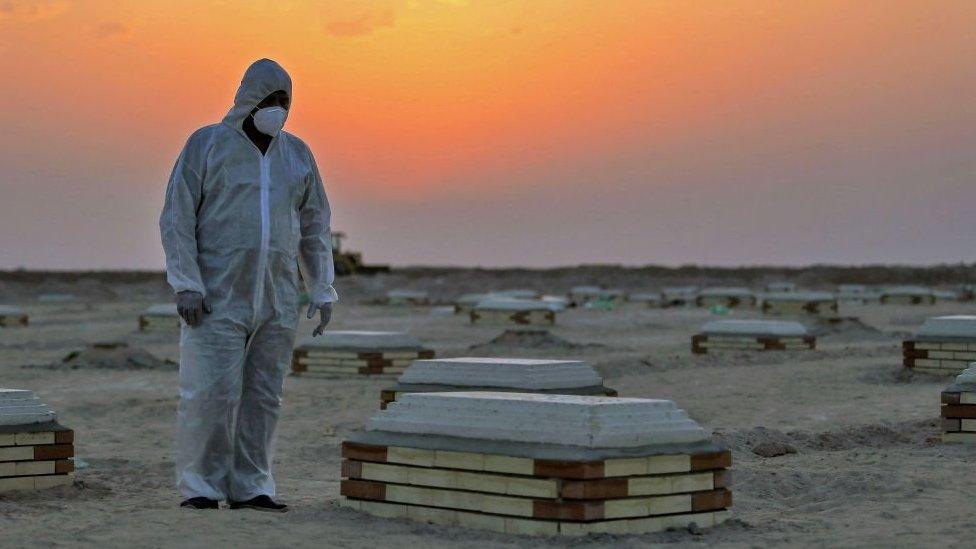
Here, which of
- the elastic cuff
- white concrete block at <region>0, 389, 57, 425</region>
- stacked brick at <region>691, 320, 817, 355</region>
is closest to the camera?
the elastic cuff

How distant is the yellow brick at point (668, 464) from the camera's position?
6688 millimetres

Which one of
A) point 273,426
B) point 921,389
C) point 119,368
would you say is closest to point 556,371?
A: point 273,426

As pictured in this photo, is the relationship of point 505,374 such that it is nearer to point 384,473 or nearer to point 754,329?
point 384,473

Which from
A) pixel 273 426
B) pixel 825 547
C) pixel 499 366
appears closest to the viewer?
pixel 825 547

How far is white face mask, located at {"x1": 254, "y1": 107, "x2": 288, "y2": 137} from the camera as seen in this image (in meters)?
7.34

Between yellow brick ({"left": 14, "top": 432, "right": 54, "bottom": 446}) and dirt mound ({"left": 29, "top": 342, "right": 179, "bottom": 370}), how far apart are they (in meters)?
11.4

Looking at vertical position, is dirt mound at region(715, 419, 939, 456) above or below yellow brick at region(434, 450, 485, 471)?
below

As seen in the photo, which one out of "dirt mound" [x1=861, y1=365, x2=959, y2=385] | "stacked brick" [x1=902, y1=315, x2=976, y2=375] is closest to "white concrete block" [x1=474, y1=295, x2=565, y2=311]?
"dirt mound" [x1=861, y1=365, x2=959, y2=385]

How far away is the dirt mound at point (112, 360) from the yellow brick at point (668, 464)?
14.0m

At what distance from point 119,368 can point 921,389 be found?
34.7 ft

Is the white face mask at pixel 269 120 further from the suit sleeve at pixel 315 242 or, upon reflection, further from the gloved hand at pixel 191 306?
the gloved hand at pixel 191 306

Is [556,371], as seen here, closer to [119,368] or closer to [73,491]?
[73,491]

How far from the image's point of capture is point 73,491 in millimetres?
8469

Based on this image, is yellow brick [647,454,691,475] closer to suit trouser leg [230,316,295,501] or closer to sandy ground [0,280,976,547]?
sandy ground [0,280,976,547]
